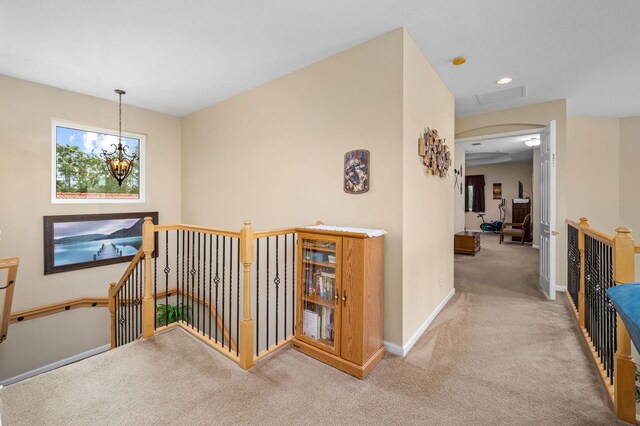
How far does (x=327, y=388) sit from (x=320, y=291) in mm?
724

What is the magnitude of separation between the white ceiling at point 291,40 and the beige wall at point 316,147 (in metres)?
0.24

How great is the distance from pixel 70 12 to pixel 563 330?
5.28 m

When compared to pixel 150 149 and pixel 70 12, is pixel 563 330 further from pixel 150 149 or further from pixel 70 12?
pixel 150 149

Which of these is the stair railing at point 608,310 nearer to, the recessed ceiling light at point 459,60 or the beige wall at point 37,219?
the recessed ceiling light at point 459,60

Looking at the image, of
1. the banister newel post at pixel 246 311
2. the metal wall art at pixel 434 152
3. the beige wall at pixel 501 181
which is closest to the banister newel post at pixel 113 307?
the banister newel post at pixel 246 311

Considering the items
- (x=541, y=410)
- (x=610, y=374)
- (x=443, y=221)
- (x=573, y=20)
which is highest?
(x=573, y=20)

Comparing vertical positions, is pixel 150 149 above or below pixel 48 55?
below

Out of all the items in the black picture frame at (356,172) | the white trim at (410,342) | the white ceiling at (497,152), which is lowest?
the white trim at (410,342)

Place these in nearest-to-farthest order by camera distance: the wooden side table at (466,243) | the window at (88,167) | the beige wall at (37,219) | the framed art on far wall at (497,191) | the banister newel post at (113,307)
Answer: the beige wall at (37,219)
the banister newel post at (113,307)
the window at (88,167)
the wooden side table at (466,243)
the framed art on far wall at (497,191)

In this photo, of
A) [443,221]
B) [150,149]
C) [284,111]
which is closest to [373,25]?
[284,111]

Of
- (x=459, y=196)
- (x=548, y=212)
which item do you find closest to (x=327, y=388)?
(x=548, y=212)

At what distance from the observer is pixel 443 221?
361 centimetres

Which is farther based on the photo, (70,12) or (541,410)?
(70,12)

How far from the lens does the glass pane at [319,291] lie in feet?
7.76
